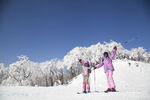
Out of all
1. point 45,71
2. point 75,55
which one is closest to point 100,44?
point 75,55

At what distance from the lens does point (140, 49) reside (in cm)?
9169

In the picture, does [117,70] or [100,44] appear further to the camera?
[100,44]

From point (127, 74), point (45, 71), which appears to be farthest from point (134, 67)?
point (45, 71)

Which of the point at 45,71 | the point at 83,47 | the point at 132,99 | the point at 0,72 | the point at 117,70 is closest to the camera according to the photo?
the point at 132,99

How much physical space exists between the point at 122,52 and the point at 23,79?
53906mm

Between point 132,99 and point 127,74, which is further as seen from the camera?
point 127,74

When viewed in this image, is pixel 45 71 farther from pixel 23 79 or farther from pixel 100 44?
pixel 100 44

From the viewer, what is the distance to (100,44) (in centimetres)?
7325

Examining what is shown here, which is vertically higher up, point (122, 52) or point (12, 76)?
point (122, 52)

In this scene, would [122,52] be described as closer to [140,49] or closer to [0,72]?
[140,49]

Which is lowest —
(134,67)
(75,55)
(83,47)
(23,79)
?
(23,79)

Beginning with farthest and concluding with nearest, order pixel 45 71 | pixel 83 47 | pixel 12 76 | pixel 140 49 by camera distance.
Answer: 1. pixel 140 49
2. pixel 83 47
3. pixel 45 71
4. pixel 12 76

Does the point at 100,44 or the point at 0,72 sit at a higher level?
the point at 100,44

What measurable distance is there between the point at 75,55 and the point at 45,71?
1670 centimetres
